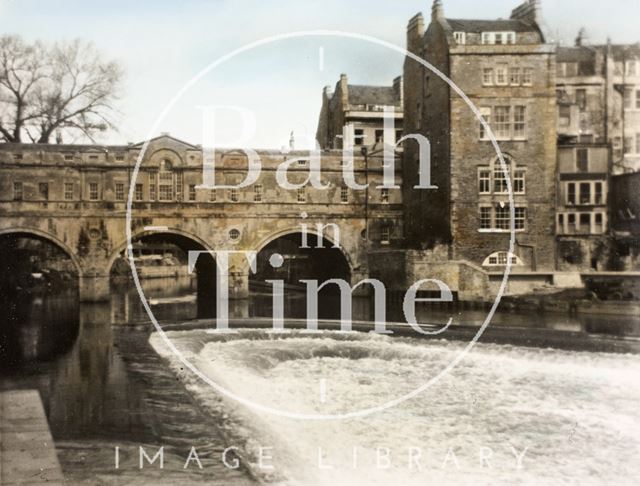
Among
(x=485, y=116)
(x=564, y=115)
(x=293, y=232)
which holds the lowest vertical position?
(x=293, y=232)

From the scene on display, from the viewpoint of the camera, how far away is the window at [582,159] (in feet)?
115

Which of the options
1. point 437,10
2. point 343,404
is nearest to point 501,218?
point 437,10

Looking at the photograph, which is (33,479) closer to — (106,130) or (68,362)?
(68,362)

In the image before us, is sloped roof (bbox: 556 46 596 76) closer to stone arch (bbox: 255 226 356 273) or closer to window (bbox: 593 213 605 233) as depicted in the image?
window (bbox: 593 213 605 233)

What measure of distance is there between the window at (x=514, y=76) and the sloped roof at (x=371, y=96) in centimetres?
1707

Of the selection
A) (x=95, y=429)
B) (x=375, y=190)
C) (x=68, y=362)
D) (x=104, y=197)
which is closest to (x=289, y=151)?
(x=375, y=190)

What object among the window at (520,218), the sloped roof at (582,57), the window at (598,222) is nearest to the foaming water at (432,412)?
the window at (520,218)

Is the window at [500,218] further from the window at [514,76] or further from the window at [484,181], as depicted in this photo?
the window at [514,76]

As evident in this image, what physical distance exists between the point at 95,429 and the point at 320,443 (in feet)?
12.5

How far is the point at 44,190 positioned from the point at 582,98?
106 ft

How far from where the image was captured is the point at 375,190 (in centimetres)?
3869

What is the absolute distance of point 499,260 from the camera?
33.8 meters

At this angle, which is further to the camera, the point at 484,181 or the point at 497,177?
the point at 497,177

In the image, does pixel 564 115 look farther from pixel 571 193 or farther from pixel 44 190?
pixel 44 190
